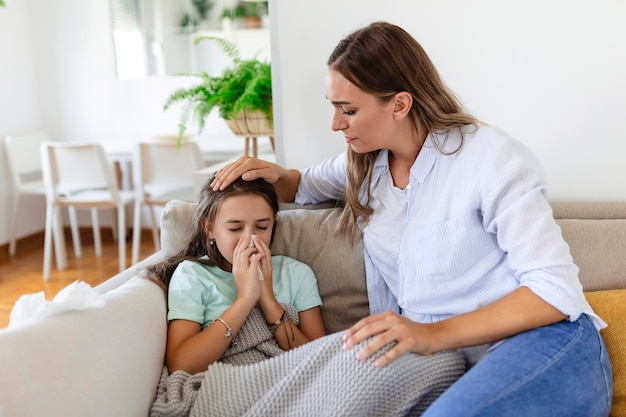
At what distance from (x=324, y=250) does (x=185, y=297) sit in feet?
1.17

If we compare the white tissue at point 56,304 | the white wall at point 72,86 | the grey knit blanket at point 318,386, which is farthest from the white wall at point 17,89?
the grey knit blanket at point 318,386

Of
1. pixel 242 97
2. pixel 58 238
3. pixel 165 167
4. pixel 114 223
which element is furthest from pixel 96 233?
pixel 242 97

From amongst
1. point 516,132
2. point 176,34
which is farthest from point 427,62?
point 176,34

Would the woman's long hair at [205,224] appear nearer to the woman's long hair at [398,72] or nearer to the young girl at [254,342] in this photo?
the young girl at [254,342]

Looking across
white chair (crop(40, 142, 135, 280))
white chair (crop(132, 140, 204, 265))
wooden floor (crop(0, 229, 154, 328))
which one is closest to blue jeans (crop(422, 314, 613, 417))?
white chair (crop(132, 140, 204, 265))

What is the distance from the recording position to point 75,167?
3443 mm

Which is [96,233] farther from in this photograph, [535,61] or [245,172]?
[535,61]

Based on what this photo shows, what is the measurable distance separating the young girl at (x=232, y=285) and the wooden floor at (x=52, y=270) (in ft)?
6.51

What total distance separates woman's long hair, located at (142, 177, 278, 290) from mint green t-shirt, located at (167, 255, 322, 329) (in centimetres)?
3

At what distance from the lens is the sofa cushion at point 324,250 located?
1.49 metres

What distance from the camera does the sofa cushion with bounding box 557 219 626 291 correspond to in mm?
1423

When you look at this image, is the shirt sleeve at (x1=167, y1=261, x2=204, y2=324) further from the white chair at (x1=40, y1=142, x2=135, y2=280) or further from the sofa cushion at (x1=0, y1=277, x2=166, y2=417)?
the white chair at (x1=40, y1=142, x2=135, y2=280)

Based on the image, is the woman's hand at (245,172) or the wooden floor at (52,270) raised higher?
the woman's hand at (245,172)

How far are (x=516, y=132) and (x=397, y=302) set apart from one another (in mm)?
623
